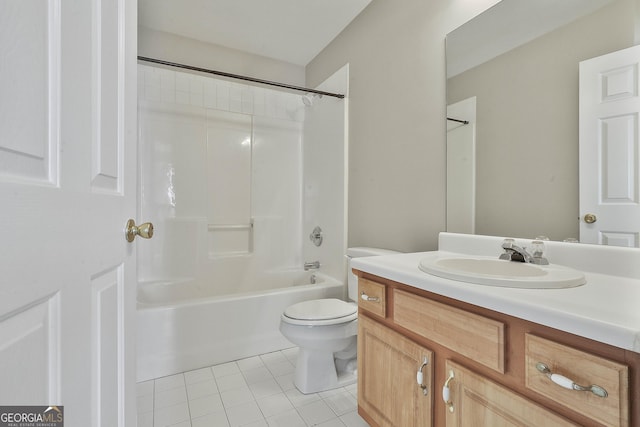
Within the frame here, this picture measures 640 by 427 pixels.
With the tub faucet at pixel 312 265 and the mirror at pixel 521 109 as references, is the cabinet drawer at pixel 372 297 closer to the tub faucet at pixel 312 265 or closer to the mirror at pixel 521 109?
the mirror at pixel 521 109

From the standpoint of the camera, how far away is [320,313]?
167cm

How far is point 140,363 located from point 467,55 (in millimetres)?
2408

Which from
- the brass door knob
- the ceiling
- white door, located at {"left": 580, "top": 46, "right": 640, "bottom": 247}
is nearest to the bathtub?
the brass door knob

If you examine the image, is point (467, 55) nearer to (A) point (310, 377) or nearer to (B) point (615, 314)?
(B) point (615, 314)

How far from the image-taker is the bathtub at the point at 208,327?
1753 mm

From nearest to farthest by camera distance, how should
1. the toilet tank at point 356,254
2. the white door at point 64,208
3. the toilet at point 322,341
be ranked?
the white door at point 64,208, the toilet at point 322,341, the toilet tank at point 356,254

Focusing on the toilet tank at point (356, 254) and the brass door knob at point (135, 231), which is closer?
the brass door knob at point (135, 231)

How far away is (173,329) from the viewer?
179 centimetres

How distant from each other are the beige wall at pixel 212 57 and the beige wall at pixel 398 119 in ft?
2.53

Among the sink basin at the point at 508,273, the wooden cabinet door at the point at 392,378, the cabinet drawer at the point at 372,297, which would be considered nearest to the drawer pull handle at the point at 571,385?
the sink basin at the point at 508,273

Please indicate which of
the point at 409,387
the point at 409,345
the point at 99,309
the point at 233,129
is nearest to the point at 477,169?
the point at 409,345

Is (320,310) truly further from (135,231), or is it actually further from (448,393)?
(135,231)

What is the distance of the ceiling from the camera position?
213cm

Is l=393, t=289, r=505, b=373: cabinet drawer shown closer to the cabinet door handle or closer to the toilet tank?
the cabinet door handle
